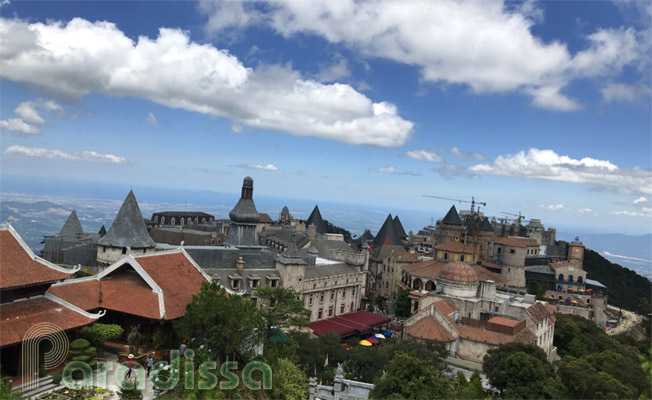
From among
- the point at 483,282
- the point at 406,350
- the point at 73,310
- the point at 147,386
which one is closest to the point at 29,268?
the point at 73,310

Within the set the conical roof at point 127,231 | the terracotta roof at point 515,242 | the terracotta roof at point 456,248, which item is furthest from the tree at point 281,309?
the terracotta roof at point 515,242

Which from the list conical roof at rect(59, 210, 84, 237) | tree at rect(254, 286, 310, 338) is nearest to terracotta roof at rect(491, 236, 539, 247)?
tree at rect(254, 286, 310, 338)

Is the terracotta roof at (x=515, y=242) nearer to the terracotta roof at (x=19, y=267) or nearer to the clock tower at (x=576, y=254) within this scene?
the clock tower at (x=576, y=254)

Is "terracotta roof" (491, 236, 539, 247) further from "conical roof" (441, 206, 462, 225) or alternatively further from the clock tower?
"conical roof" (441, 206, 462, 225)

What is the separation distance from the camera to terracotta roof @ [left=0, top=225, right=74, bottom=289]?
23.5m

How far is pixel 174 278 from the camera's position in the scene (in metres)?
31.5

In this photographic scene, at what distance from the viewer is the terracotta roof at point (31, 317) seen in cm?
2194

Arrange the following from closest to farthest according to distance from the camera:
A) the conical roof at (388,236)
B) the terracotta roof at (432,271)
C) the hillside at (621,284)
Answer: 1. the terracotta roof at (432,271)
2. the hillside at (621,284)
3. the conical roof at (388,236)

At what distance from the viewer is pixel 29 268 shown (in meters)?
24.8

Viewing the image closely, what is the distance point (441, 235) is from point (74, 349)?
77.4 m

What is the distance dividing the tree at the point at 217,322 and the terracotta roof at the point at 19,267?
6.98 meters

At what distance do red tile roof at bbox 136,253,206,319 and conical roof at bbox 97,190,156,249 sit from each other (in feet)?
18.0

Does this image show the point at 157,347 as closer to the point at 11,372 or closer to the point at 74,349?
the point at 74,349

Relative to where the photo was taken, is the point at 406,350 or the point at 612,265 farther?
the point at 612,265
